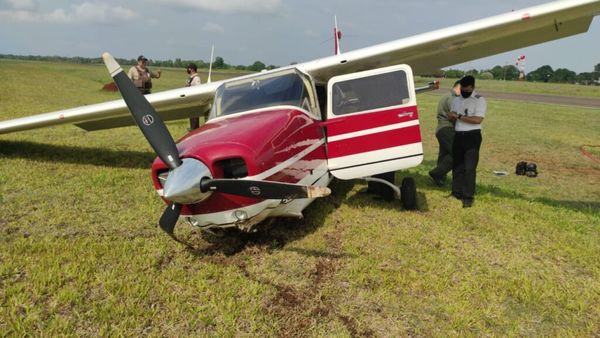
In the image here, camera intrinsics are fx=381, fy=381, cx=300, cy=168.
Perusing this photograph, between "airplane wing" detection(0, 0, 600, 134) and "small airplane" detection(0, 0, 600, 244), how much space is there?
18mm

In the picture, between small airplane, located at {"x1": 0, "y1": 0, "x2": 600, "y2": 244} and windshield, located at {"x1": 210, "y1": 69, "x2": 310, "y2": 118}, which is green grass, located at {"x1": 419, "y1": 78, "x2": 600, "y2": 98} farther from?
windshield, located at {"x1": 210, "y1": 69, "x2": 310, "y2": 118}

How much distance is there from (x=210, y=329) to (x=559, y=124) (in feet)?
62.4

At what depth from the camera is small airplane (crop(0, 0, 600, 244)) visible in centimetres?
343

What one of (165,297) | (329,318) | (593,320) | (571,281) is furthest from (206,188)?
(571,281)

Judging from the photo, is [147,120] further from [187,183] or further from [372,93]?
[372,93]

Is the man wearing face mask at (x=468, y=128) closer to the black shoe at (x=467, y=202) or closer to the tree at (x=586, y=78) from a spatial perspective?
the black shoe at (x=467, y=202)

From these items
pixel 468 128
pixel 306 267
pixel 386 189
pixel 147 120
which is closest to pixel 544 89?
pixel 468 128

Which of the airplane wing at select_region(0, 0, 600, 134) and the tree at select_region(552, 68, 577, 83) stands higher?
the tree at select_region(552, 68, 577, 83)

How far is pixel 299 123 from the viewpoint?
454 centimetres

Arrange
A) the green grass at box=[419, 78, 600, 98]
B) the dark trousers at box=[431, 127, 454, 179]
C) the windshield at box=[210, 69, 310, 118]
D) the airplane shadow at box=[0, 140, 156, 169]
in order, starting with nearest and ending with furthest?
the windshield at box=[210, 69, 310, 118]
the dark trousers at box=[431, 127, 454, 179]
the airplane shadow at box=[0, 140, 156, 169]
the green grass at box=[419, 78, 600, 98]

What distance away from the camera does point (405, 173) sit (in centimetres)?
818

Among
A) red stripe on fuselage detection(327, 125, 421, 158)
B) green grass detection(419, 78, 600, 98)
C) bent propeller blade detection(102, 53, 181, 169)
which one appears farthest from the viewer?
green grass detection(419, 78, 600, 98)

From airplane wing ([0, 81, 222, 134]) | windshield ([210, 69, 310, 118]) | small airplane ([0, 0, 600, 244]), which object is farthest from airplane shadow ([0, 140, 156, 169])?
windshield ([210, 69, 310, 118])

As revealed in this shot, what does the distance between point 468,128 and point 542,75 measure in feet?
393
